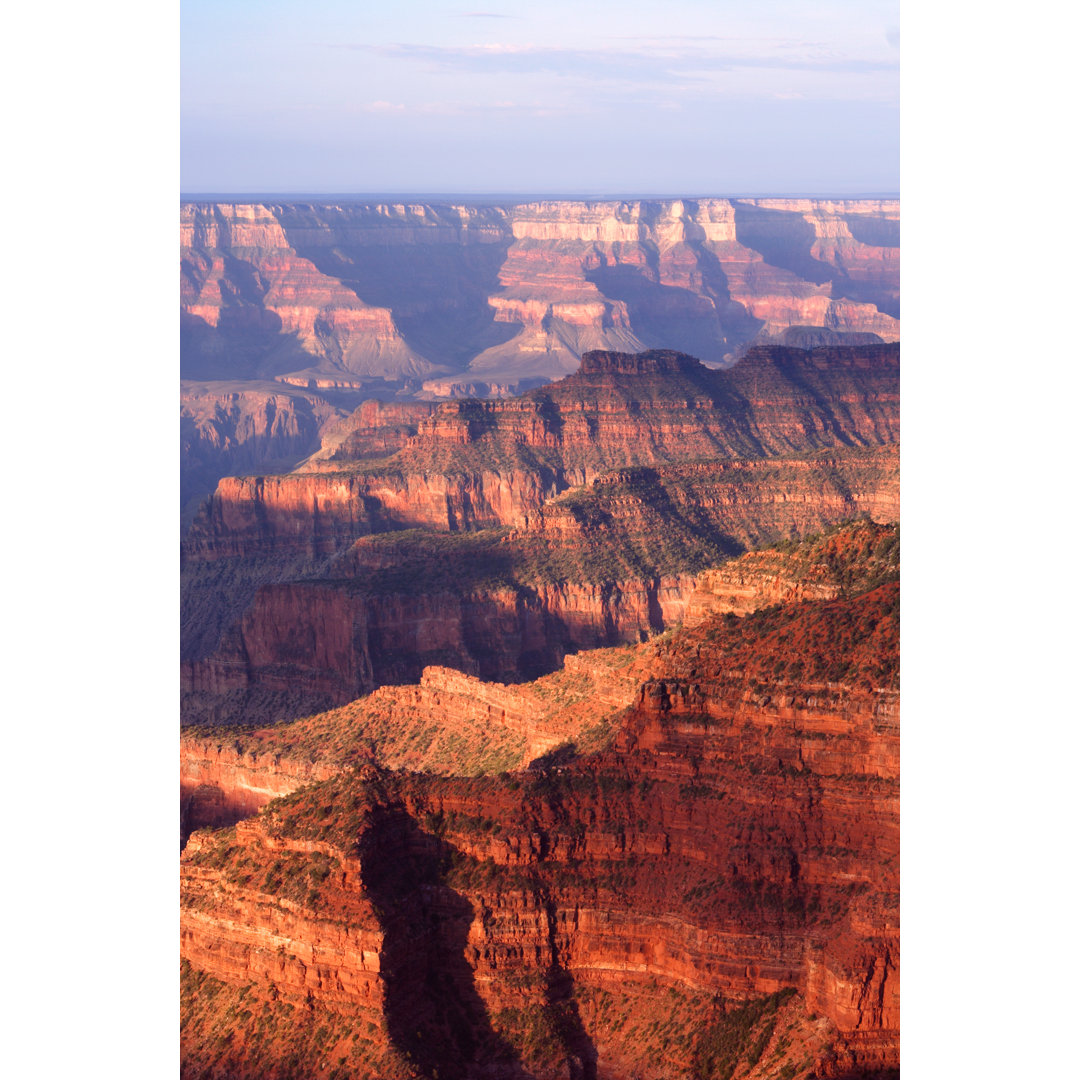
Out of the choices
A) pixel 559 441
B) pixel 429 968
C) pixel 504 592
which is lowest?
pixel 429 968

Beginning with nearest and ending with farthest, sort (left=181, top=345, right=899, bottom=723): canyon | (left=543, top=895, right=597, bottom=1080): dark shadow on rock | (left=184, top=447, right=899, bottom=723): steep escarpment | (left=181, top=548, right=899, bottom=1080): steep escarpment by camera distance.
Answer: (left=181, top=548, right=899, bottom=1080): steep escarpment < (left=543, top=895, right=597, bottom=1080): dark shadow on rock < (left=184, top=447, right=899, bottom=723): steep escarpment < (left=181, top=345, right=899, bottom=723): canyon

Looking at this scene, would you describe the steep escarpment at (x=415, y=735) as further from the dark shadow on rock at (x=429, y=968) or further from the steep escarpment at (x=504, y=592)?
the steep escarpment at (x=504, y=592)

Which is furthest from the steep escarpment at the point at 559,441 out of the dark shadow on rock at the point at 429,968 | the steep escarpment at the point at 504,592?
the dark shadow on rock at the point at 429,968

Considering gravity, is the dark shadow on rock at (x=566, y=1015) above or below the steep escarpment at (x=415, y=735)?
below

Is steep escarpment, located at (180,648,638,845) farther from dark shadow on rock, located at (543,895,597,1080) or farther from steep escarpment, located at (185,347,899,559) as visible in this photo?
steep escarpment, located at (185,347,899,559)

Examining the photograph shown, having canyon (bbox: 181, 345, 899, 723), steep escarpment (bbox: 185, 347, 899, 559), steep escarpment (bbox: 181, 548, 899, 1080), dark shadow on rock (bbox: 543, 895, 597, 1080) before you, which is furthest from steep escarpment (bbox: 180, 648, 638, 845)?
steep escarpment (bbox: 185, 347, 899, 559)

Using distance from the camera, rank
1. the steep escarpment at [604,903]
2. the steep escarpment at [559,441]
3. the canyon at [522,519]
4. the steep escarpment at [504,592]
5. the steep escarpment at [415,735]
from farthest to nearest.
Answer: the steep escarpment at [559,441]
the canyon at [522,519]
the steep escarpment at [504,592]
the steep escarpment at [415,735]
the steep escarpment at [604,903]

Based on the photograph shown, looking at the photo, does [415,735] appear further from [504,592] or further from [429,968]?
[504,592]

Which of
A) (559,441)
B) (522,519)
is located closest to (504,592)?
(522,519)

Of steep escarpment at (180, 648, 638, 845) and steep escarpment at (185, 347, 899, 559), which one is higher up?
steep escarpment at (185, 347, 899, 559)

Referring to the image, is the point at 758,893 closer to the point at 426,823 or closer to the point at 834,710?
the point at 834,710
